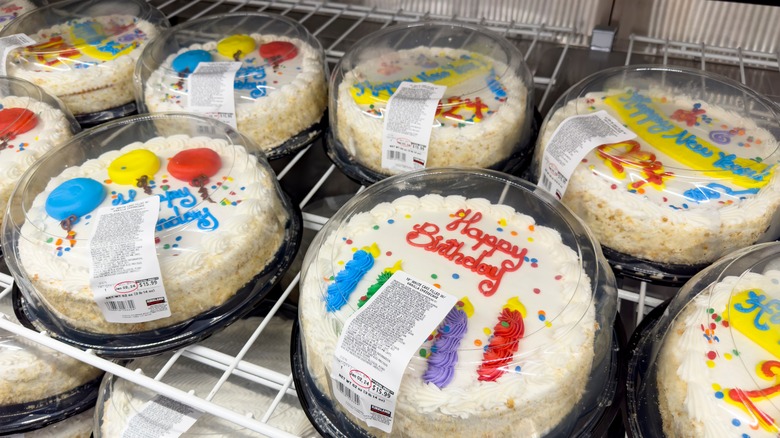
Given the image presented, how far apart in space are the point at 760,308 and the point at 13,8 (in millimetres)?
2267

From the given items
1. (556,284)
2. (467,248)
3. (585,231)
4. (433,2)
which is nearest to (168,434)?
(467,248)

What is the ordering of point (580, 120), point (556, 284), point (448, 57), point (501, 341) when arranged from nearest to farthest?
point (501, 341) < point (556, 284) < point (580, 120) < point (448, 57)

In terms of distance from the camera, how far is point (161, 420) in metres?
1.25

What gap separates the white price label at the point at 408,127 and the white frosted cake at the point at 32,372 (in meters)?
0.84

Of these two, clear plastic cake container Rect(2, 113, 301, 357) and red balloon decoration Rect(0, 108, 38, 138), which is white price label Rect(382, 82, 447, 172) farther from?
red balloon decoration Rect(0, 108, 38, 138)

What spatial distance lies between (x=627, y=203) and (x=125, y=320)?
99 centimetres

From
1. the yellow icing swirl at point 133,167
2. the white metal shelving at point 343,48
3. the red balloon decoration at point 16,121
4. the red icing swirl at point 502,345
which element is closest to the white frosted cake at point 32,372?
the white metal shelving at point 343,48

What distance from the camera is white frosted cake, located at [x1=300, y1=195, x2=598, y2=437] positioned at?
36.1 inches

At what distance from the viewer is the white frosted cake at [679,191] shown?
1.14 meters

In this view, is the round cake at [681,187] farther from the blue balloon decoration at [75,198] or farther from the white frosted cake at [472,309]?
the blue balloon decoration at [75,198]

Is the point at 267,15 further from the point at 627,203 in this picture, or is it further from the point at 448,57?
the point at 627,203

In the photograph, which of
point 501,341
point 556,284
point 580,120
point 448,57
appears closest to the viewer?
point 501,341

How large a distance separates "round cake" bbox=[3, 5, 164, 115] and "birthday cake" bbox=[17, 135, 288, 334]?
38 centimetres

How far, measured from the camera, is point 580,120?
1.29 meters
